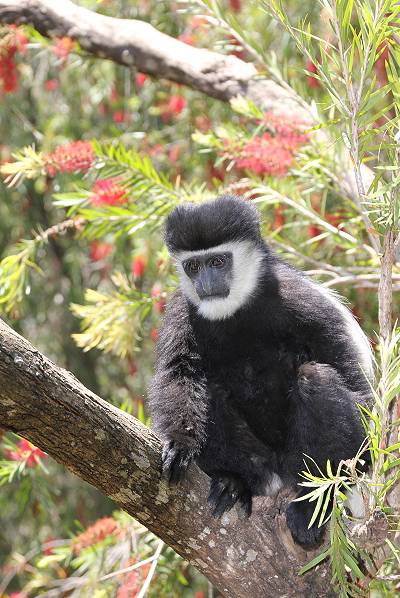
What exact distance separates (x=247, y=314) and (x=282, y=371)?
25cm

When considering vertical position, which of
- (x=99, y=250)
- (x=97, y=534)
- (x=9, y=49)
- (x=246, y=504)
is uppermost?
(x=9, y=49)

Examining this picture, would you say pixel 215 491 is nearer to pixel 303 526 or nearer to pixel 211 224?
pixel 303 526

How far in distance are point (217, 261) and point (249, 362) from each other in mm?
400

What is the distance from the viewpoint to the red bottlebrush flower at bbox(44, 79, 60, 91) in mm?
5453

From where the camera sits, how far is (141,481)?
7.36ft

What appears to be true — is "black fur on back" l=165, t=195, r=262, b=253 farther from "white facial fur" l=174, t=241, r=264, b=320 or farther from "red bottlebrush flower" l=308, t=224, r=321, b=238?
"red bottlebrush flower" l=308, t=224, r=321, b=238

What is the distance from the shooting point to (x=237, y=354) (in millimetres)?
2988

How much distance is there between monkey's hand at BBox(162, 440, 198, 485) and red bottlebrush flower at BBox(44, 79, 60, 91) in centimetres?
363

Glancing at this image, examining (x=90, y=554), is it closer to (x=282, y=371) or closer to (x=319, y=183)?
(x=282, y=371)

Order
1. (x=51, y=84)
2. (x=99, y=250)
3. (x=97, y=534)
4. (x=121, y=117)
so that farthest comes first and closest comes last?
1. (x=51, y=84)
2. (x=121, y=117)
3. (x=99, y=250)
4. (x=97, y=534)

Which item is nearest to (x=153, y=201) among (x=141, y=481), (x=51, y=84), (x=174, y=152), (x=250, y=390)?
(x=250, y=390)

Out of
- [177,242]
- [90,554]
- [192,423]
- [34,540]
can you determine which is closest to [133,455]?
[192,423]

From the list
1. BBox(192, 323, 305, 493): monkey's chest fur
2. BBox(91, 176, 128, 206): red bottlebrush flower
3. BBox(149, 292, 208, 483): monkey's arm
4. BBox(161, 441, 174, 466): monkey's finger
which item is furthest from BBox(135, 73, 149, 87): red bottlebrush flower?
BBox(161, 441, 174, 466): monkey's finger

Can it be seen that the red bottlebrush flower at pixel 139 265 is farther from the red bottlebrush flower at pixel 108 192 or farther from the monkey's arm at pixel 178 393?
the monkey's arm at pixel 178 393
